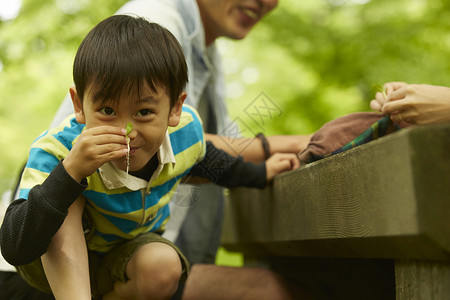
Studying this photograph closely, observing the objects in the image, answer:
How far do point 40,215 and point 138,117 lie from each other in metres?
0.36

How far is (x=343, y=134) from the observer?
1.76 m

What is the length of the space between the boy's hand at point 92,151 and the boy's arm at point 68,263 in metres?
0.21

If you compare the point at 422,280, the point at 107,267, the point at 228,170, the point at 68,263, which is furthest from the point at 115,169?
Result: the point at 422,280

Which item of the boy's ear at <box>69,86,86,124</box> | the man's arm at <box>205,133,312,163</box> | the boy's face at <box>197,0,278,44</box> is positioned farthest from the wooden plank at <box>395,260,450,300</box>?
the boy's face at <box>197,0,278,44</box>

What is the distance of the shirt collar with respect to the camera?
1.55 meters

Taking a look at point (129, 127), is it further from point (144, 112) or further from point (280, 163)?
point (280, 163)

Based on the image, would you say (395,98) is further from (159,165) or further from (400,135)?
(159,165)

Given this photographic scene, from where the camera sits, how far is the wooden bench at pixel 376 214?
0.98 metres

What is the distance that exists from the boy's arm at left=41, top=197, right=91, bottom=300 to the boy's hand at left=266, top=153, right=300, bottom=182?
80 cm

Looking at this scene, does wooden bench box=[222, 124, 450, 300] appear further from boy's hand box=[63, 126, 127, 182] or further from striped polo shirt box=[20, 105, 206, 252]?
boy's hand box=[63, 126, 127, 182]

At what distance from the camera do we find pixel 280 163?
207cm

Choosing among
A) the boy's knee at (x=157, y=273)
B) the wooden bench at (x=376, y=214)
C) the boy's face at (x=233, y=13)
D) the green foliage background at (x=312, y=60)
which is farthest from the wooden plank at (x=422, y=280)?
the green foliage background at (x=312, y=60)

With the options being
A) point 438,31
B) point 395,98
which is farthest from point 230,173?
point 438,31

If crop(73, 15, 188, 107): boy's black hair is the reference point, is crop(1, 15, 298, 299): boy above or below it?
below
